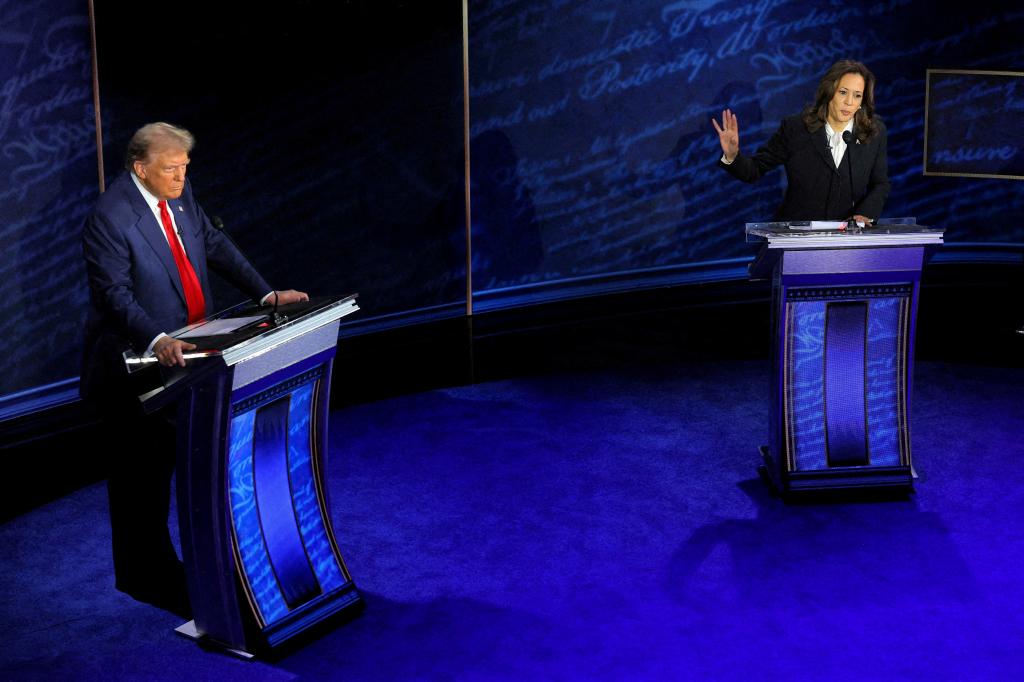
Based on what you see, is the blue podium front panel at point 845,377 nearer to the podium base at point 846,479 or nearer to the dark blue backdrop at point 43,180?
the podium base at point 846,479

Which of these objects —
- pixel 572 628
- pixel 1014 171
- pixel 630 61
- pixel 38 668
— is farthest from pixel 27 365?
pixel 1014 171

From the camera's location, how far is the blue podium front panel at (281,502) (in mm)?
3193

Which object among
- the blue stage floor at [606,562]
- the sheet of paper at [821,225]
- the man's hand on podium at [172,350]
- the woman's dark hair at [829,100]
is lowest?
the blue stage floor at [606,562]

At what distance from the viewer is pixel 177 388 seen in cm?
300

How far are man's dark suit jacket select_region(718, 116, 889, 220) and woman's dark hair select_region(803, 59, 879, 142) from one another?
1.2 inches

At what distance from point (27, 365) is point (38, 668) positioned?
150cm

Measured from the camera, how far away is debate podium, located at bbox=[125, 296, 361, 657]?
3048mm

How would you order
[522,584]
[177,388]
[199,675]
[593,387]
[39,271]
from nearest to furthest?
1. [177,388]
2. [199,675]
3. [522,584]
4. [39,271]
5. [593,387]

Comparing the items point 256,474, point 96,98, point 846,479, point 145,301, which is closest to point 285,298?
point 145,301

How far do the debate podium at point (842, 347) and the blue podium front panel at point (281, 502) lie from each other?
1.70 metres

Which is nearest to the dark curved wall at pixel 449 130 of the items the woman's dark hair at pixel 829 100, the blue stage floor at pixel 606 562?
the blue stage floor at pixel 606 562

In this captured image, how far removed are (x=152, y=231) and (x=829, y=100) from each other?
2.60 m

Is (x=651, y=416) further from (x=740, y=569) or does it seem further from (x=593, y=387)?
(x=740, y=569)

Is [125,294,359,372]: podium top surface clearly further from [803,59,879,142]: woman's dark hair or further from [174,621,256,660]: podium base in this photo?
[803,59,879,142]: woman's dark hair
